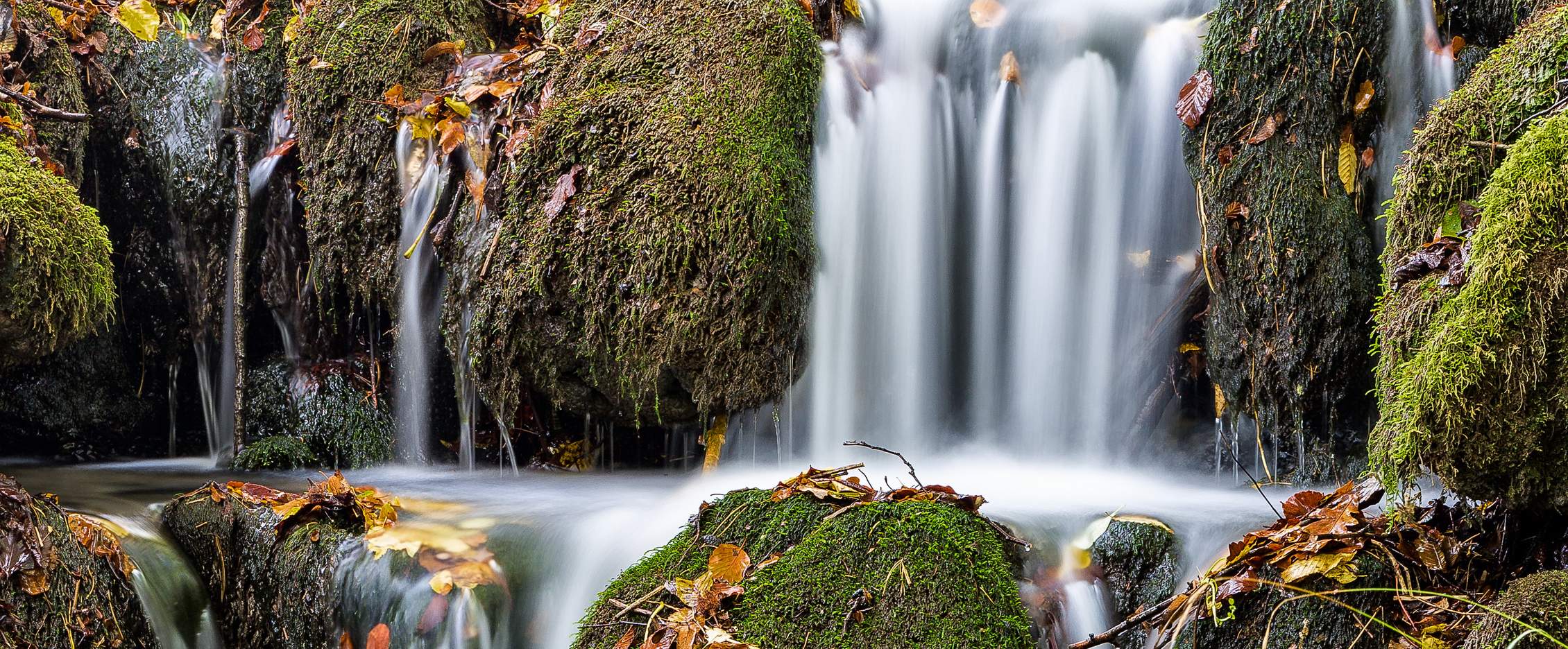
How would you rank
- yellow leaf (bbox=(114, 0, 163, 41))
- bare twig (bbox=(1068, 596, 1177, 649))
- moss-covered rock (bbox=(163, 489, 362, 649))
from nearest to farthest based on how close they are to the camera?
bare twig (bbox=(1068, 596, 1177, 649))
moss-covered rock (bbox=(163, 489, 362, 649))
yellow leaf (bbox=(114, 0, 163, 41))

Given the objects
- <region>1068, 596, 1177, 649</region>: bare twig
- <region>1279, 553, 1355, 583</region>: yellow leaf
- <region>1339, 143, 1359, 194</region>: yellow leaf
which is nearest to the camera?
<region>1279, 553, 1355, 583</region>: yellow leaf

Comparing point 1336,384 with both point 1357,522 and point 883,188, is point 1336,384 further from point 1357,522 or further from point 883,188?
point 883,188

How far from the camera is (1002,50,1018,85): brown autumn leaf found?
4.96 meters

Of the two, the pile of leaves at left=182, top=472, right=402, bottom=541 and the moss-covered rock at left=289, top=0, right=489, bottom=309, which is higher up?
the moss-covered rock at left=289, top=0, right=489, bottom=309

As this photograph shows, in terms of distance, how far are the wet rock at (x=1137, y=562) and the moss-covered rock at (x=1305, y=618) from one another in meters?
0.46

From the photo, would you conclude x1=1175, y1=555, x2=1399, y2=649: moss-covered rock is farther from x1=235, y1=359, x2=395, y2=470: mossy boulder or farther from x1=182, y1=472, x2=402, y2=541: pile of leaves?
x1=235, y1=359, x2=395, y2=470: mossy boulder

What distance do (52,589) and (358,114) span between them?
95.9 inches

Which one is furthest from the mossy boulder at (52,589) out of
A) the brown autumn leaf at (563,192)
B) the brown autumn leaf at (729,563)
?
the brown autumn leaf at (563,192)

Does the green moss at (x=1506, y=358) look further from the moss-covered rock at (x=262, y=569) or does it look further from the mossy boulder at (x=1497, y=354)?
the moss-covered rock at (x=262, y=569)

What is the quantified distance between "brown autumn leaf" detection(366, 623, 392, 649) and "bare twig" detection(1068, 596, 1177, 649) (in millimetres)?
1916

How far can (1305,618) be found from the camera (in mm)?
2631

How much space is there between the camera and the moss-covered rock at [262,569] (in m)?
3.44

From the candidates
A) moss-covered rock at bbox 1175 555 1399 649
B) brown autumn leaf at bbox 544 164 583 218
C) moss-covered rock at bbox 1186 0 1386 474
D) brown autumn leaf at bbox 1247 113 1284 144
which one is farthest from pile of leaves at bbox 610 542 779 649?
brown autumn leaf at bbox 1247 113 1284 144

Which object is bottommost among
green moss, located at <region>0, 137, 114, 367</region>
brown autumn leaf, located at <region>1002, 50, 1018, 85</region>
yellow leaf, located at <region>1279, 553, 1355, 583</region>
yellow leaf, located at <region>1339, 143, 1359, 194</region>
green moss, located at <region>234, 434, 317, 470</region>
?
yellow leaf, located at <region>1279, 553, 1355, 583</region>
